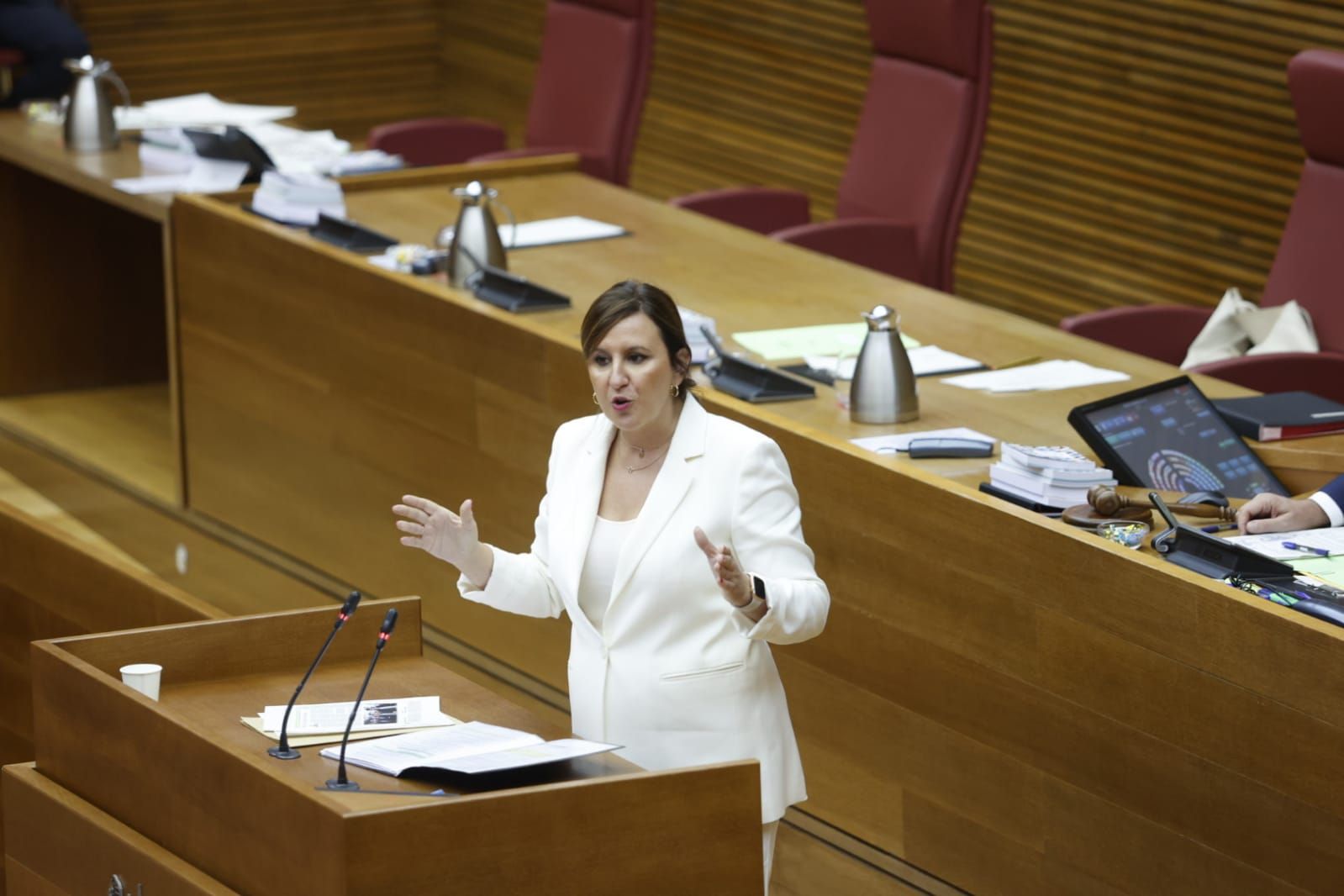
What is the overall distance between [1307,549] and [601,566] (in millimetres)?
1123

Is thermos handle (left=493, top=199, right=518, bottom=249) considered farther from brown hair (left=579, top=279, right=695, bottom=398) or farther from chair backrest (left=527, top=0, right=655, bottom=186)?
brown hair (left=579, top=279, right=695, bottom=398)

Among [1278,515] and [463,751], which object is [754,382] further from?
[463,751]

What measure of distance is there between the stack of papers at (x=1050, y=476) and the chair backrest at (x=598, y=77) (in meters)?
3.17

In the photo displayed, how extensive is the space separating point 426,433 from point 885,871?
1617 millimetres

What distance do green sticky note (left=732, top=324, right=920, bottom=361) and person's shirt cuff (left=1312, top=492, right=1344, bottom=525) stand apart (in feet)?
3.90

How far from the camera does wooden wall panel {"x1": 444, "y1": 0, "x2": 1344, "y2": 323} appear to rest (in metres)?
6.16

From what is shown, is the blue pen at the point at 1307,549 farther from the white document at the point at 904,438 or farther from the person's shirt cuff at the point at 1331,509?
the white document at the point at 904,438

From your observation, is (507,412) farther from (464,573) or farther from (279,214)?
(464,573)

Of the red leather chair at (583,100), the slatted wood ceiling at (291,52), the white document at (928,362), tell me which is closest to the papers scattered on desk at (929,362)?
the white document at (928,362)

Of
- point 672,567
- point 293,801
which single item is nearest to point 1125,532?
point 672,567

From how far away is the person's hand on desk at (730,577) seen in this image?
2.60 metres

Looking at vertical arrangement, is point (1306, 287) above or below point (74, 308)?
above

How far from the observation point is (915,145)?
5.75 metres

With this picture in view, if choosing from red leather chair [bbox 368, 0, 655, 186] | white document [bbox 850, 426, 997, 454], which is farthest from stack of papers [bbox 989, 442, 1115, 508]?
red leather chair [bbox 368, 0, 655, 186]
